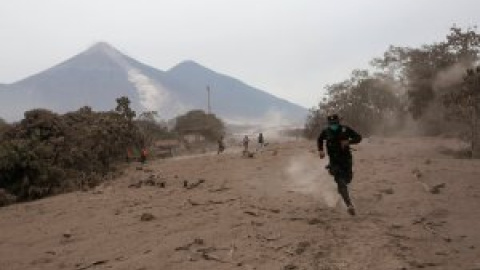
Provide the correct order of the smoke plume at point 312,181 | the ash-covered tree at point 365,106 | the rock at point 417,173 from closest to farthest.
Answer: the smoke plume at point 312,181 < the rock at point 417,173 < the ash-covered tree at point 365,106

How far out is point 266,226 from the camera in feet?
28.6

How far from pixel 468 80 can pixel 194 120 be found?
4738cm

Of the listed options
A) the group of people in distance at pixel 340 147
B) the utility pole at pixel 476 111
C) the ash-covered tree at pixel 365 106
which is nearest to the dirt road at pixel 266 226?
the group of people in distance at pixel 340 147

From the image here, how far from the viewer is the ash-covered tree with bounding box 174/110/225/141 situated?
67.7 meters

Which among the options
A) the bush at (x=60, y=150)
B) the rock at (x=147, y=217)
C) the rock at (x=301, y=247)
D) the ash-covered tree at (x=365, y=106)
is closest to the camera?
the rock at (x=301, y=247)

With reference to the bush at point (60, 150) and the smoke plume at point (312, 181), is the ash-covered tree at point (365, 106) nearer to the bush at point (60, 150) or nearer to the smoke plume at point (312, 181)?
the bush at point (60, 150)

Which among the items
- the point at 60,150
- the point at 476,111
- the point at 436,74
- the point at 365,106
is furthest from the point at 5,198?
the point at 365,106

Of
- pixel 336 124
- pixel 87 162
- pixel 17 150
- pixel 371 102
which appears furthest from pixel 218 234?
pixel 371 102

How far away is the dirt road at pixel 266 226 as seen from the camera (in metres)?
7.11

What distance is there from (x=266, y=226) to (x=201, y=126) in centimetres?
5915

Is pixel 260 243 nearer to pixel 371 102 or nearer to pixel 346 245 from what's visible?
pixel 346 245

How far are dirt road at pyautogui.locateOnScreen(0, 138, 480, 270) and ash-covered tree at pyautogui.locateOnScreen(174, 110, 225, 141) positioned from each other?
52.0m

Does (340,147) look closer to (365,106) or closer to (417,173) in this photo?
(417,173)

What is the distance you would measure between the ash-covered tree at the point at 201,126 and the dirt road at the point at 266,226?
5202 centimetres
